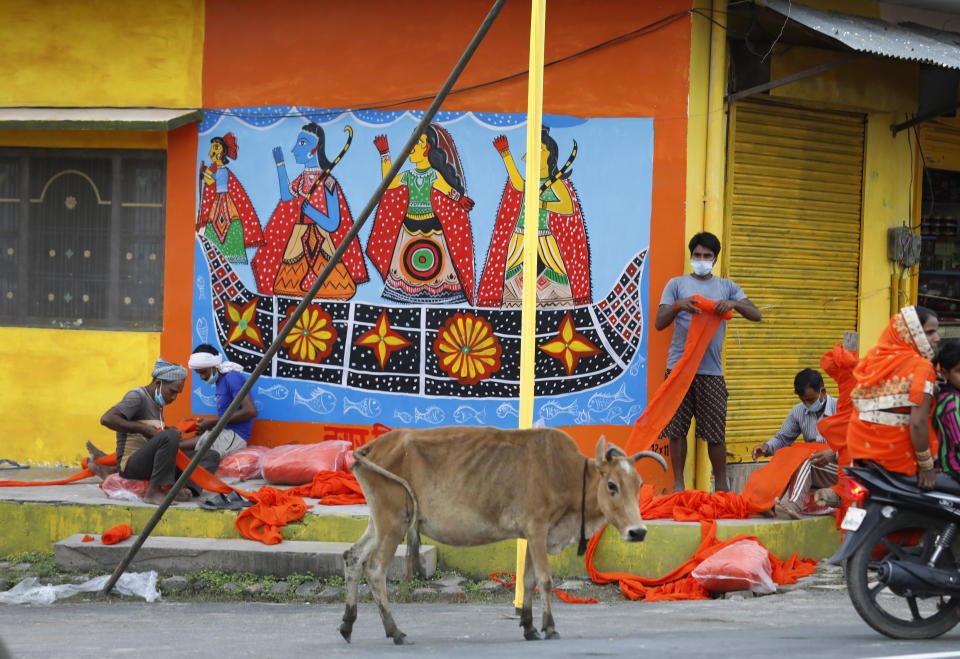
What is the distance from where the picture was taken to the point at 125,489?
8125mm

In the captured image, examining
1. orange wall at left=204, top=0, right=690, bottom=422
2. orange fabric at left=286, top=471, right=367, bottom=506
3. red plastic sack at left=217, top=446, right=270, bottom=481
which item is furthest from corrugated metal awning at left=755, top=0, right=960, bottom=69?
red plastic sack at left=217, top=446, right=270, bottom=481

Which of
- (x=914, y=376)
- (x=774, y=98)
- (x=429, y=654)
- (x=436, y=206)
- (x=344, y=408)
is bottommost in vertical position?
(x=429, y=654)

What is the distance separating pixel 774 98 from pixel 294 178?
412 cm

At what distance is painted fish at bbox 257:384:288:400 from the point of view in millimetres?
9062

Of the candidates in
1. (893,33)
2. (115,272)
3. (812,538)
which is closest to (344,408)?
(115,272)

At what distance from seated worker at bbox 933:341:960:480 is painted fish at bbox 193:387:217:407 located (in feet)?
18.6

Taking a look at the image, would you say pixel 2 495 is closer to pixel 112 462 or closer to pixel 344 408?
pixel 112 462

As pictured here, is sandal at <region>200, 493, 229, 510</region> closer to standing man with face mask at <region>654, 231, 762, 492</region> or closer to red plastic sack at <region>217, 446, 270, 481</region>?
red plastic sack at <region>217, 446, 270, 481</region>

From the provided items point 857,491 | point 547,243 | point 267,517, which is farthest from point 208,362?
point 857,491

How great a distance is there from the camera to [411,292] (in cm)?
891

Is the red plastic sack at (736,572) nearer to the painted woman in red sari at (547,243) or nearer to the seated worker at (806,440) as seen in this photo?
the seated worker at (806,440)

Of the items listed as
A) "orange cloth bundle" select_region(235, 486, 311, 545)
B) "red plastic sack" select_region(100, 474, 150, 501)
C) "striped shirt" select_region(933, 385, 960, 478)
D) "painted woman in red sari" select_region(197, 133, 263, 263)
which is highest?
"painted woman in red sari" select_region(197, 133, 263, 263)

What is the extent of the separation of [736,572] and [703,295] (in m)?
2.20

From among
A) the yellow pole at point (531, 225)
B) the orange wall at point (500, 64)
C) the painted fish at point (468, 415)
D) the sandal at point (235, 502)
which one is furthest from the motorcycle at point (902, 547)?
the sandal at point (235, 502)
